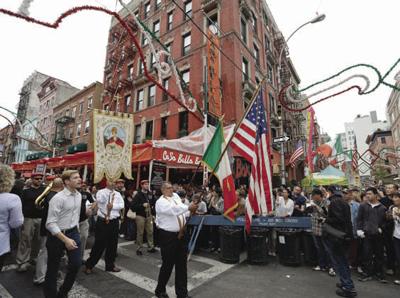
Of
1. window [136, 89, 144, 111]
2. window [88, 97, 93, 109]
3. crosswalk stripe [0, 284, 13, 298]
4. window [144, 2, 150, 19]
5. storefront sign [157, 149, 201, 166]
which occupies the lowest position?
crosswalk stripe [0, 284, 13, 298]

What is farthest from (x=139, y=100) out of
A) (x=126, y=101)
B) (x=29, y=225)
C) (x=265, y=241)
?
(x=265, y=241)

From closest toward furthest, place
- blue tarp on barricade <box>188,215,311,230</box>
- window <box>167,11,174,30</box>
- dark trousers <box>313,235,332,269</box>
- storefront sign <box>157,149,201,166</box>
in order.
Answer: dark trousers <box>313,235,332,269</box> < blue tarp on barricade <box>188,215,311,230</box> < storefront sign <box>157,149,201,166</box> < window <box>167,11,174,30</box>

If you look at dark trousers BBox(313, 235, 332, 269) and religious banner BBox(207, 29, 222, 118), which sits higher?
religious banner BBox(207, 29, 222, 118)

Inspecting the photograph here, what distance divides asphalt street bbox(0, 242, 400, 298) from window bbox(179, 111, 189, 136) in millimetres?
11452

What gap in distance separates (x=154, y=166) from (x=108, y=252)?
5.02 meters

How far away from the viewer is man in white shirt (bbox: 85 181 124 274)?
4969mm

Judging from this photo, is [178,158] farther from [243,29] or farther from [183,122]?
[243,29]

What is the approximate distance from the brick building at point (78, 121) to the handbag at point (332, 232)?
80.4ft

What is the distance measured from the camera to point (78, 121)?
28.3 m

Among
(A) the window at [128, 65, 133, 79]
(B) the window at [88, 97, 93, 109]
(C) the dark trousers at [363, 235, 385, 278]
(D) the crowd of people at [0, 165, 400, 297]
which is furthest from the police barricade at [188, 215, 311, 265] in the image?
(B) the window at [88, 97, 93, 109]

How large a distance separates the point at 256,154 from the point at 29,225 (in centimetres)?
548

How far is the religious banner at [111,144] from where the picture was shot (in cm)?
726

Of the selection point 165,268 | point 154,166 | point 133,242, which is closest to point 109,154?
point 154,166

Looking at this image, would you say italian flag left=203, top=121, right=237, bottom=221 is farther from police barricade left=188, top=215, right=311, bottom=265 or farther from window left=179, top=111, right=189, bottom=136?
window left=179, top=111, right=189, bottom=136
